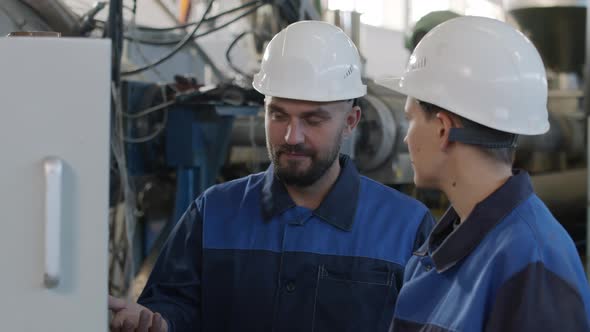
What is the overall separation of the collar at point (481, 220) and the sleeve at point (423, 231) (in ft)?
1.39

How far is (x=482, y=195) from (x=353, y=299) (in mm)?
465

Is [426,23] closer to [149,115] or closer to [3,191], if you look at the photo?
[149,115]

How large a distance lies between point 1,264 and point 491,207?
62 centimetres

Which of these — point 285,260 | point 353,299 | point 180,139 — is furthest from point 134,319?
point 180,139

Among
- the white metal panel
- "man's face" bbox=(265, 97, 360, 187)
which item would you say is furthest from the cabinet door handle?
"man's face" bbox=(265, 97, 360, 187)

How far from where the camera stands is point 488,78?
3.47 ft

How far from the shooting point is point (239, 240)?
58.1 inches

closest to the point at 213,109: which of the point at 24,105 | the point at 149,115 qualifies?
the point at 149,115

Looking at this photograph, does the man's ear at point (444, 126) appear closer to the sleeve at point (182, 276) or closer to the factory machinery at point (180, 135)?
the sleeve at point (182, 276)

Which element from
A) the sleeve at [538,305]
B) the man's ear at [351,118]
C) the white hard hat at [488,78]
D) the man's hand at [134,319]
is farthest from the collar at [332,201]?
the sleeve at [538,305]

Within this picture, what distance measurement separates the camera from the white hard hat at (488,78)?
3.45 feet

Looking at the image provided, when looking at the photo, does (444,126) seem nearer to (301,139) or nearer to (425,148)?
(425,148)

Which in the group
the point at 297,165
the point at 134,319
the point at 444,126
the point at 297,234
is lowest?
the point at 134,319

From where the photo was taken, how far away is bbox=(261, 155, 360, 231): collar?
146 centimetres
